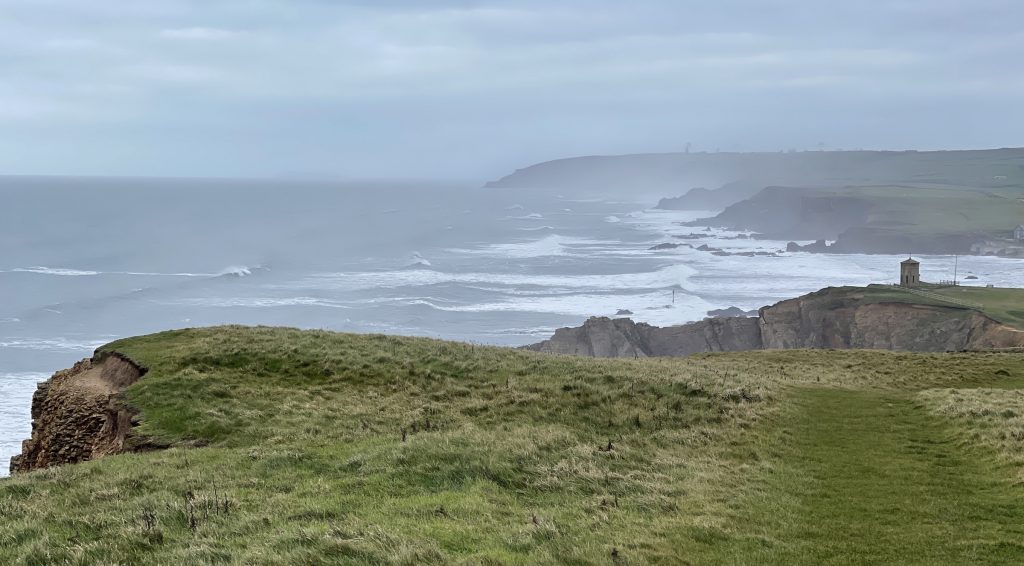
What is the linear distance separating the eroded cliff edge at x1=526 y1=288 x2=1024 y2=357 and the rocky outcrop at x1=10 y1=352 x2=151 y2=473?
35.7 m

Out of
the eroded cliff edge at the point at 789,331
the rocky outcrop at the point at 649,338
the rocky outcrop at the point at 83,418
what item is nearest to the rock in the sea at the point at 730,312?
the eroded cliff edge at the point at 789,331

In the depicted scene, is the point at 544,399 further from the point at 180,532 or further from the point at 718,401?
the point at 180,532

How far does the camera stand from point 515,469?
38.4ft

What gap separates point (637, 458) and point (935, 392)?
10962 millimetres

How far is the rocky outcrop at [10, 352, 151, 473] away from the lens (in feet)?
53.9

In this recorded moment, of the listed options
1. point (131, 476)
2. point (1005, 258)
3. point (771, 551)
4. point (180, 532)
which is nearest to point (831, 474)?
point (771, 551)

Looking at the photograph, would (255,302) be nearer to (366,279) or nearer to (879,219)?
(366,279)

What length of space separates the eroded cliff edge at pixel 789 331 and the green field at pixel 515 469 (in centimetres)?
3227

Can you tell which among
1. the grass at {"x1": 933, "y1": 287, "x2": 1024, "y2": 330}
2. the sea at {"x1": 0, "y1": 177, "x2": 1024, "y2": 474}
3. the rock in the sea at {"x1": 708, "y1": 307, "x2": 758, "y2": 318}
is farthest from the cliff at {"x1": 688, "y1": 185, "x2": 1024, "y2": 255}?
the grass at {"x1": 933, "y1": 287, "x2": 1024, "y2": 330}

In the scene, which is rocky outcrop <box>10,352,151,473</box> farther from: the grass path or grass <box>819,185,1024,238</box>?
grass <box>819,185,1024,238</box>

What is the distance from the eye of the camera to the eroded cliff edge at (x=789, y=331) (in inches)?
2087

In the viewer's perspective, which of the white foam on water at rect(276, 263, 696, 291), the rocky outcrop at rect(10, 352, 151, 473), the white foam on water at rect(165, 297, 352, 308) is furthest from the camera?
the white foam on water at rect(276, 263, 696, 291)

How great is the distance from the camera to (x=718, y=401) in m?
17.8

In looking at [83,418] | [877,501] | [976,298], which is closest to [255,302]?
[976,298]
